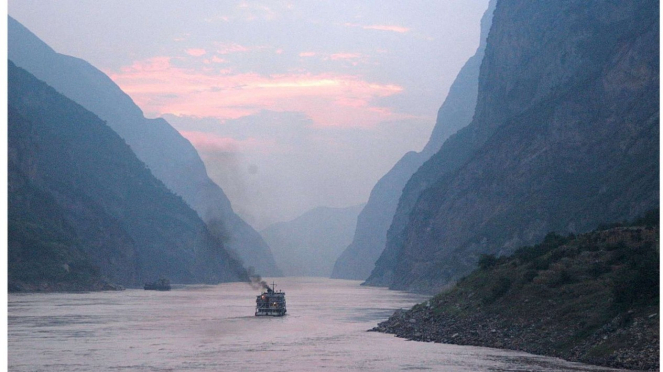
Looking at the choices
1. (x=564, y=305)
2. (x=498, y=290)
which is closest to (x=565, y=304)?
(x=564, y=305)

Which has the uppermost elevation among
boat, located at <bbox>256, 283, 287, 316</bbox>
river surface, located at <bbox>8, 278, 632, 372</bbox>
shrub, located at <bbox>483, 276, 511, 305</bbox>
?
shrub, located at <bbox>483, 276, 511, 305</bbox>

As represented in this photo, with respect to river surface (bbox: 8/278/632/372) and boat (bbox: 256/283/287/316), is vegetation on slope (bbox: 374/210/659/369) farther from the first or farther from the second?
boat (bbox: 256/283/287/316)

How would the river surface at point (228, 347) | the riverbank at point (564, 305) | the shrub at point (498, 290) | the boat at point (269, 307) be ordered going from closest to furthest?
the riverbank at point (564, 305), the river surface at point (228, 347), the shrub at point (498, 290), the boat at point (269, 307)

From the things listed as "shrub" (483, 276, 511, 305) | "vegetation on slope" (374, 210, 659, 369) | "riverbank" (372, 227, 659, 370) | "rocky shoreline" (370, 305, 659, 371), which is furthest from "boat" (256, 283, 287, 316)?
"shrub" (483, 276, 511, 305)

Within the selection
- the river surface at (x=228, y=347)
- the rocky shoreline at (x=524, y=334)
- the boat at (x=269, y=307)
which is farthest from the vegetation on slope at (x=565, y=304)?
the boat at (x=269, y=307)

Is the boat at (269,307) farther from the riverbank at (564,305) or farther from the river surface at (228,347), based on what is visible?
the riverbank at (564,305)

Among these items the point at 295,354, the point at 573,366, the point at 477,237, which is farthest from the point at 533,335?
the point at 477,237
